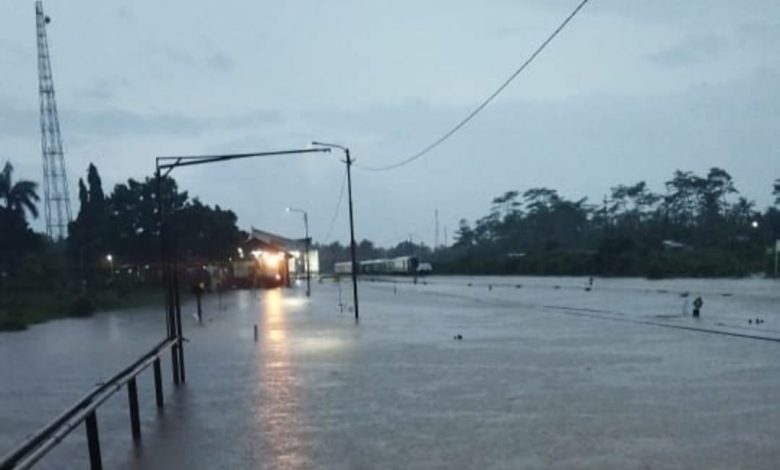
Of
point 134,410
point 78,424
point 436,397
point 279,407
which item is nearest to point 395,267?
point 436,397

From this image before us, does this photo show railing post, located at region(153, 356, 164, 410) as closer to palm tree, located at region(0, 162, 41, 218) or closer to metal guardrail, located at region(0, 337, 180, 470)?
metal guardrail, located at region(0, 337, 180, 470)

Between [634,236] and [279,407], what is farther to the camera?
[634,236]

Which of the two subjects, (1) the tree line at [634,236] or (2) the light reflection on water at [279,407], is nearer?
(2) the light reflection on water at [279,407]

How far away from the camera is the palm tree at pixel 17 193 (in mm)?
70812

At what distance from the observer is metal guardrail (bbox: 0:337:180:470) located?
532cm

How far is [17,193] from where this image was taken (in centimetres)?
7125

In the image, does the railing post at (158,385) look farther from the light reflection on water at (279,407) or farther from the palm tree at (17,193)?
the palm tree at (17,193)

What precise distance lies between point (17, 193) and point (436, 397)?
66807 millimetres

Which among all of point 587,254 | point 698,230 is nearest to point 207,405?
point 587,254

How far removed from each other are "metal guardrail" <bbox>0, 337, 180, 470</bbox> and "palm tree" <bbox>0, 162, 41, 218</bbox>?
6542 cm

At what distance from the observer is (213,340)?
2239 centimetres

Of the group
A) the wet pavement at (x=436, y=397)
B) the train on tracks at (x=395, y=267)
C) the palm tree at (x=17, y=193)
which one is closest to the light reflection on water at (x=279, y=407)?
the wet pavement at (x=436, y=397)

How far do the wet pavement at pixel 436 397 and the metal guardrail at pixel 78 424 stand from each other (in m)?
0.76

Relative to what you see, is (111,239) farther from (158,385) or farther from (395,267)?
(158,385)
